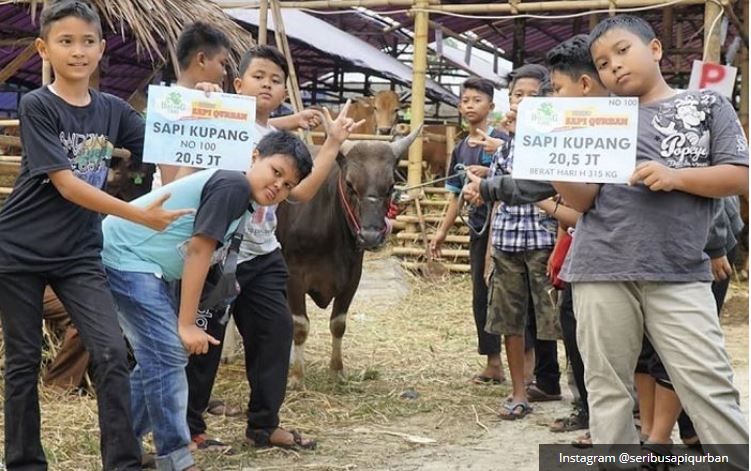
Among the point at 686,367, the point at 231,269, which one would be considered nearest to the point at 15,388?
the point at 231,269

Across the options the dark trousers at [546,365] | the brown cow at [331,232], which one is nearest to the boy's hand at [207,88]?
the brown cow at [331,232]

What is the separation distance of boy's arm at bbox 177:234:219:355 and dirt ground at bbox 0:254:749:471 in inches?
37.6

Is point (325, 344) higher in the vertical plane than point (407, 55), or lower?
lower

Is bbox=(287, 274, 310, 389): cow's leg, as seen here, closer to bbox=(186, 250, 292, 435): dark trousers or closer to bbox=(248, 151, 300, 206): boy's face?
bbox=(186, 250, 292, 435): dark trousers

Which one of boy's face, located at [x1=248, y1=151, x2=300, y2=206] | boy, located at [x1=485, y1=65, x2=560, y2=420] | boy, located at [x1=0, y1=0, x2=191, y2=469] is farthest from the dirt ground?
boy's face, located at [x1=248, y1=151, x2=300, y2=206]

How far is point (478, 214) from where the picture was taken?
639cm

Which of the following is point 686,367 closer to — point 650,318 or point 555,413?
point 650,318

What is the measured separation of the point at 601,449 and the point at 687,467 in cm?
109

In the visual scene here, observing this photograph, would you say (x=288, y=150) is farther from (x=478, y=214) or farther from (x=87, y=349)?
(x=478, y=214)

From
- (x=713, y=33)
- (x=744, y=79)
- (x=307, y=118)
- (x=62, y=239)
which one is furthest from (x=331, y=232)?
(x=744, y=79)

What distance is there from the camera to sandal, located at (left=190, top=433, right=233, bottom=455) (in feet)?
15.9

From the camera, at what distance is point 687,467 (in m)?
4.68

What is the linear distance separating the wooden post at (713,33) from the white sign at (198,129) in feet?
20.9

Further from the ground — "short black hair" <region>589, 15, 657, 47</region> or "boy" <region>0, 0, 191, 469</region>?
"short black hair" <region>589, 15, 657, 47</region>
